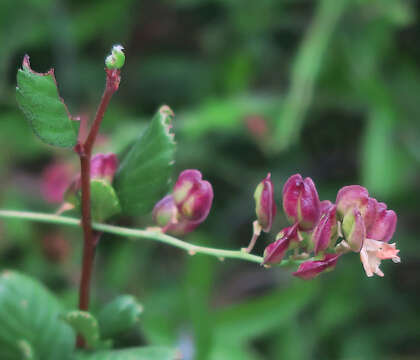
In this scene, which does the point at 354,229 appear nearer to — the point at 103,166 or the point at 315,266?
the point at 315,266

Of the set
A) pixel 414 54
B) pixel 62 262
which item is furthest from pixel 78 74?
pixel 414 54

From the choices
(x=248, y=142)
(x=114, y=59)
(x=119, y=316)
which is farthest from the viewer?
(x=248, y=142)

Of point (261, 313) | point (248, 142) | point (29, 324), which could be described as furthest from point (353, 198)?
point (248, 142)

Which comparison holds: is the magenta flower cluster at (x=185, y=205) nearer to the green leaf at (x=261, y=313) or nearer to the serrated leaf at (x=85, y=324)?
the serrated leaf at (x=85, y=324)

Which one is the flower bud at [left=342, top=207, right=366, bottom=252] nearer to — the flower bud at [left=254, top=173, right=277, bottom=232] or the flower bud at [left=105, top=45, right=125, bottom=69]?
the flower bud at [left=254, top=173, right=277, bottom=232]

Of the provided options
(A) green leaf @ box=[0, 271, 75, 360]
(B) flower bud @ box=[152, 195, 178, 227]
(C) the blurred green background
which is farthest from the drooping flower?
(C) the blurred green background
